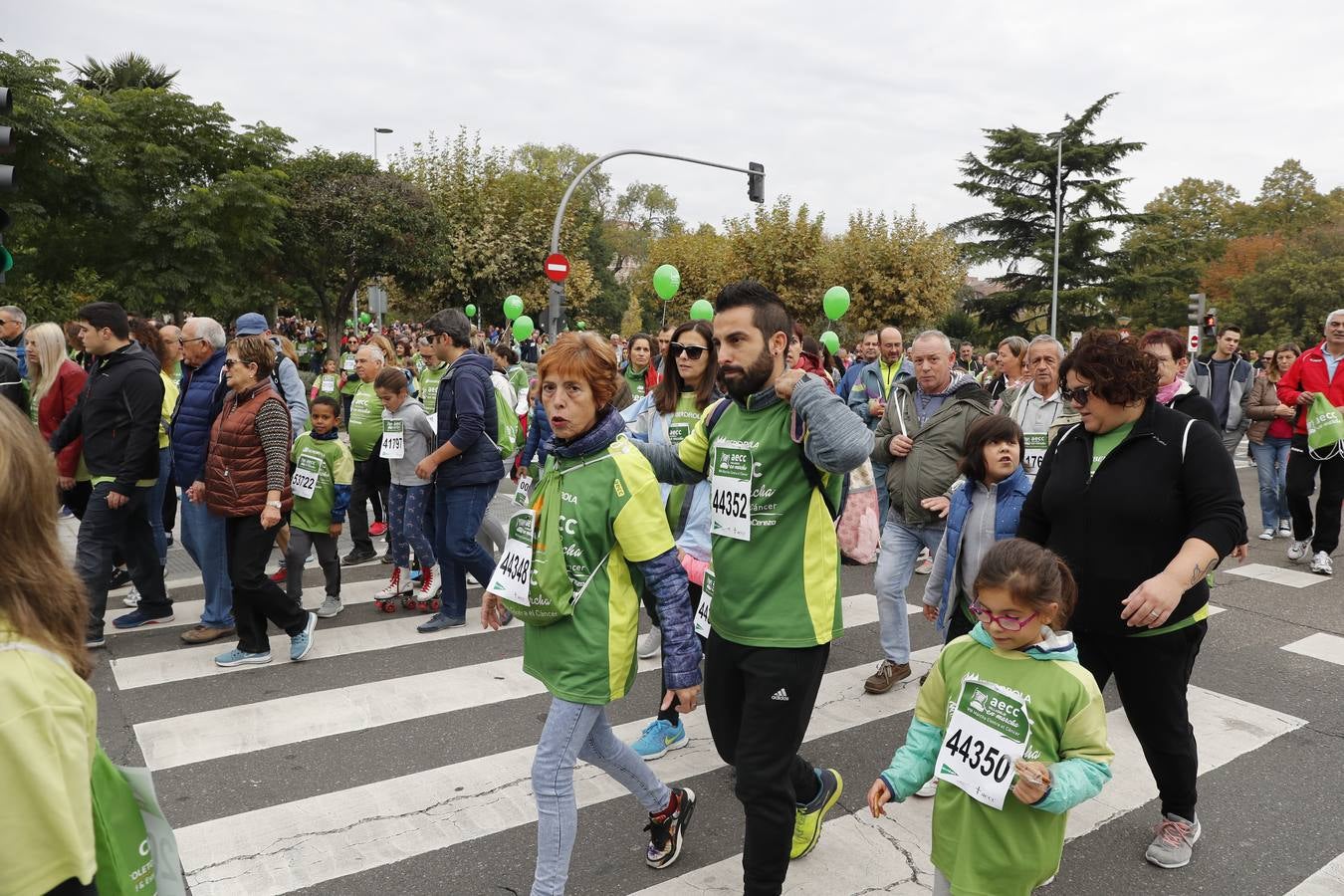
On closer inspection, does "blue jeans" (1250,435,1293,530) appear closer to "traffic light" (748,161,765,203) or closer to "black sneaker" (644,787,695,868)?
"black sneaker" (644,787,695,868)

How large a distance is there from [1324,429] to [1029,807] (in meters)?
7.25

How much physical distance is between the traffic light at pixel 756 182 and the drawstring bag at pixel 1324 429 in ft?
43.6

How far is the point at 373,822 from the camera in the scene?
3.87 metres

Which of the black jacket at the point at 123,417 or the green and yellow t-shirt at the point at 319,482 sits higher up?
the black jacket at the point at 123,417

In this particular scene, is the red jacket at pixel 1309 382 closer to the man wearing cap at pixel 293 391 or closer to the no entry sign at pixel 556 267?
the man wearing cap at pixel 293 391

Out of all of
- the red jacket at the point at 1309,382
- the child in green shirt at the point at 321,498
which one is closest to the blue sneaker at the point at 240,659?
the child in green shirt at the point at 321,498

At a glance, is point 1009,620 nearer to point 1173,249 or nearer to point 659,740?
point 659,740

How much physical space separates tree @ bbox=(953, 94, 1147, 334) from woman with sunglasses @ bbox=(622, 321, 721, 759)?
139 ft

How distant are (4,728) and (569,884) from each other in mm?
2335

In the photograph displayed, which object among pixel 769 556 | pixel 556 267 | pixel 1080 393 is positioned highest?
pixel 556 267

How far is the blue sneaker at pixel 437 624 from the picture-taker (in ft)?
21.1

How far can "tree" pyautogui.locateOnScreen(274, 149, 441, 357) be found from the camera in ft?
91.2

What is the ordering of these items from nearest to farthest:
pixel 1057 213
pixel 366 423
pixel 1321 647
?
pixel 1321 647
pixel 366 423
pixel 1057 213

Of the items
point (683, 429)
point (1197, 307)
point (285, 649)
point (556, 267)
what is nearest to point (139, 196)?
point (556, 267)
